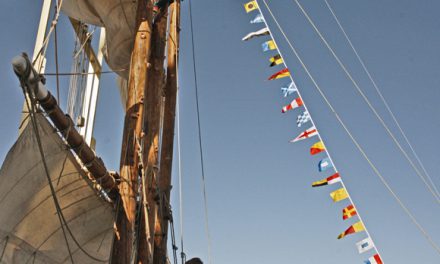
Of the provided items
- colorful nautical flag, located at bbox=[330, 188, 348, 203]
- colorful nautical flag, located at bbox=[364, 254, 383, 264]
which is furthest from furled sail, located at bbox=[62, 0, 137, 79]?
colorful nautical flag, located at bbox=[364, 254, 383, 264]

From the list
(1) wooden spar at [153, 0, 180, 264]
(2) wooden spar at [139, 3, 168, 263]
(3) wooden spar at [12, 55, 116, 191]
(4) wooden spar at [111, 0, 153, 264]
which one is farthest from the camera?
(1) wooden spar at [153, 0, 180, 264]

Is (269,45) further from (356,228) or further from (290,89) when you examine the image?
(356,228)

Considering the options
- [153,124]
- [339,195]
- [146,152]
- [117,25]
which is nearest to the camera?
[146,152]

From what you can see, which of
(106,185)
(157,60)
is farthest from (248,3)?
(106,185)

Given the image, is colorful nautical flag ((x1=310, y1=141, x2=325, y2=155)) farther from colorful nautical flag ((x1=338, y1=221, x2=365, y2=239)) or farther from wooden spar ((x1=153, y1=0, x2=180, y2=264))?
wooden spar ((x1=153, y1=0, x2=180, y2=264))

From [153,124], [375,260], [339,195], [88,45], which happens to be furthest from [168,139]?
[88,45]

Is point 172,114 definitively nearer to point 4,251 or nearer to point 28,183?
point 28,183

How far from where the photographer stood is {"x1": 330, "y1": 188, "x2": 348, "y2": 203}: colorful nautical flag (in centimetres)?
873

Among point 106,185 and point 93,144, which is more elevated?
point 93,144

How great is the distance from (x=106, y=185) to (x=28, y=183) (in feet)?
3.89

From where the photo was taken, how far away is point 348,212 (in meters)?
8.64

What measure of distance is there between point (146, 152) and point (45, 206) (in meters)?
1.77

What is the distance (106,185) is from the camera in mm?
7105

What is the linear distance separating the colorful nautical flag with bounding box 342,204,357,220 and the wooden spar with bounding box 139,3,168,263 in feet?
10.1
